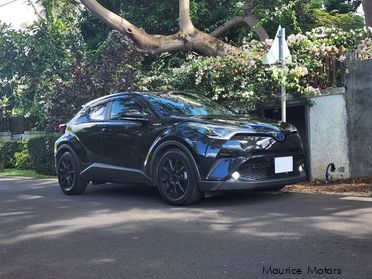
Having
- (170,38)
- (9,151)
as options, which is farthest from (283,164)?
(9,151)

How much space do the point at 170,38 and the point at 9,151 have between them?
718 centimetres

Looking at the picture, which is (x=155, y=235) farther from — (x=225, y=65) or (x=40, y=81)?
(x=40, y=81)

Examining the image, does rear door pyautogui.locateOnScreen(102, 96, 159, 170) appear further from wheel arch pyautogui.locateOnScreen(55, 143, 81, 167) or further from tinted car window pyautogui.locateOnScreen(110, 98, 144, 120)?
wheel arch pyautogui.locateOnScreen(55, 143, 81, 167)

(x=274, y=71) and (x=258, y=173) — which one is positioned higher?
(x=274, y=71)

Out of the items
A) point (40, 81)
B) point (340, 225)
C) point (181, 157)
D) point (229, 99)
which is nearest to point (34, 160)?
point (40, 81)

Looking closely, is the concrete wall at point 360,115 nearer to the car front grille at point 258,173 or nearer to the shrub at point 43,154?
the car front grille at point 258,173

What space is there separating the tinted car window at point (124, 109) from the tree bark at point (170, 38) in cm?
552

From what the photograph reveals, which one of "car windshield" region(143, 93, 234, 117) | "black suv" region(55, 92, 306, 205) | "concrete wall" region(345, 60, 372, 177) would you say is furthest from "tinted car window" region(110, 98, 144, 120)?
"concrete wall" region(345, 60, 372, 177)

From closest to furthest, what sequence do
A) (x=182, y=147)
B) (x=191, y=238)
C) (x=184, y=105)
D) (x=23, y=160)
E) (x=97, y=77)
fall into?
(x=191, y=238) → (x=182, y=147) → (x=184, y=105) → (x=97, y=77) → (x=23, y=160)

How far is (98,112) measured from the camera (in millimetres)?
8039

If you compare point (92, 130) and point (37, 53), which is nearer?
point (92, 130)

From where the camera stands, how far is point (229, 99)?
9.39 m

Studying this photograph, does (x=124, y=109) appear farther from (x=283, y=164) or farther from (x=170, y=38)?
(x=170, y=38)

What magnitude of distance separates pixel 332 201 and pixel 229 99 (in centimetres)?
354
